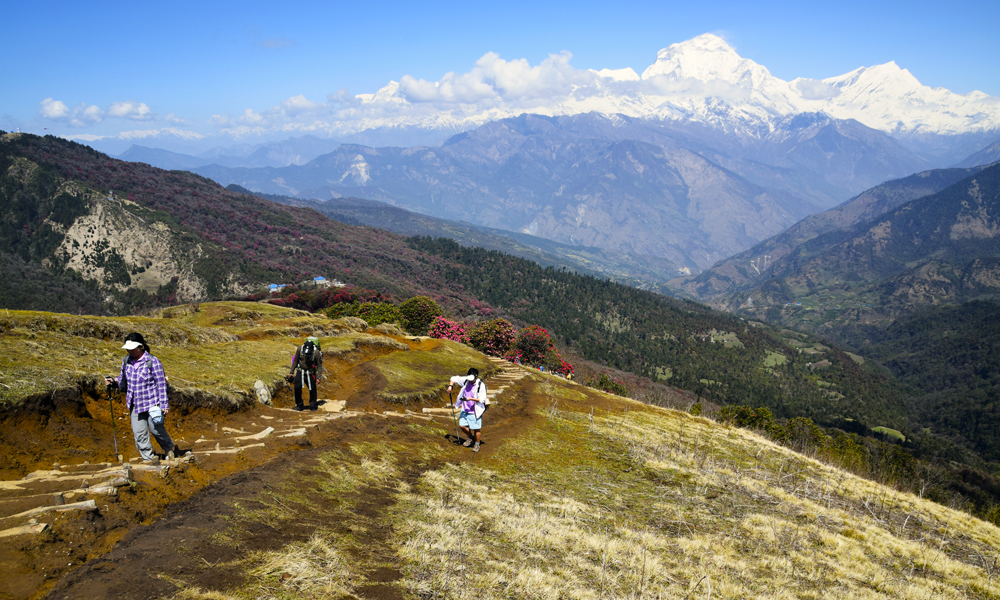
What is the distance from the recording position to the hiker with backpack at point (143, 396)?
35.2ft

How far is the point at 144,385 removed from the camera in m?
10.9

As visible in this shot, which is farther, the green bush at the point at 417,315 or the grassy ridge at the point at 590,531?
the green bush at the point at 417,315

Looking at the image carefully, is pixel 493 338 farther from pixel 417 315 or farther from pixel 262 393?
pixel 262 393

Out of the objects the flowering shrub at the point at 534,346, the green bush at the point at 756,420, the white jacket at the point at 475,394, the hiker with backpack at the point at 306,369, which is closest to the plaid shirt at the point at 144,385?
the hiker with backpack at the point at 306,369

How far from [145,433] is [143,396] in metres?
0.88

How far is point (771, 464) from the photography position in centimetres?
2414

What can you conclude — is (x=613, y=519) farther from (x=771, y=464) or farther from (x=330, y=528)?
(x=771, y=464)

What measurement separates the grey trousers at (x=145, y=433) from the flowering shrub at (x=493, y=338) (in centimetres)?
4205

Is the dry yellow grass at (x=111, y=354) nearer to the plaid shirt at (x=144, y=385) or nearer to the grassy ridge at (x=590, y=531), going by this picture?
the plaid shirt at (x=144, y=385)

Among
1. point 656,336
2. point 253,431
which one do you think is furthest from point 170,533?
point 656,336

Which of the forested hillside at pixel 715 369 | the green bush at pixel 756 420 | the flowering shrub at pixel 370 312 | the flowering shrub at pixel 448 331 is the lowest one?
the forested hillside at pixel 715 369

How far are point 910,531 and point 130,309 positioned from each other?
148m

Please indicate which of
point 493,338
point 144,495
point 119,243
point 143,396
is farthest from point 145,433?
point 119,243

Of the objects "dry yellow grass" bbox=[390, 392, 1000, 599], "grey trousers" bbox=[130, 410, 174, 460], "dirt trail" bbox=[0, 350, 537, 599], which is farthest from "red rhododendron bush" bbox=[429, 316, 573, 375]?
"grey trousers" bbox=[130, 410, 174, 460]
